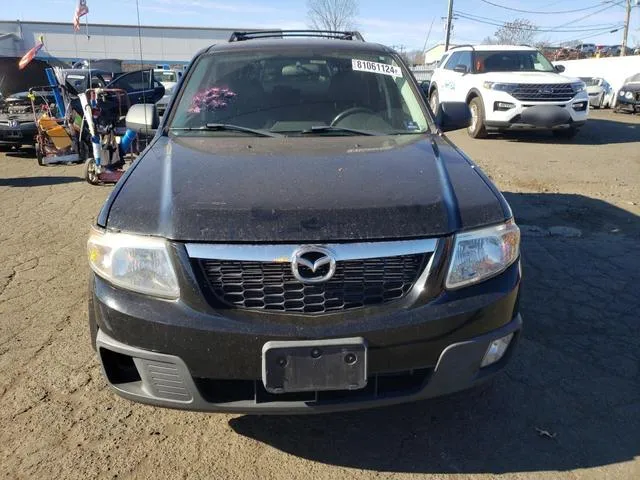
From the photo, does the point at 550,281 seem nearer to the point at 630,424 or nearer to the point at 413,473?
the point at 630,424

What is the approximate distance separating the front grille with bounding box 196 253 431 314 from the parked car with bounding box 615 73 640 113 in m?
17.8

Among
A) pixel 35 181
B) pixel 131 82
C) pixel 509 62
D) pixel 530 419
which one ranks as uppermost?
pixel 509 62

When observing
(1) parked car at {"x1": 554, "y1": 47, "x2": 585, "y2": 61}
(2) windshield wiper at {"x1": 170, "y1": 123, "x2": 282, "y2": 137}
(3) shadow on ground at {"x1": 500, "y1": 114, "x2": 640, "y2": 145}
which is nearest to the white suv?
(3) shadow on ground at {"x1": 500, "y1": 114, "x2": 640, "y2": 145}

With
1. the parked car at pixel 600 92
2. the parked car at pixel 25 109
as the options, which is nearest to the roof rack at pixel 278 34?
the parked car at pixel 25 109

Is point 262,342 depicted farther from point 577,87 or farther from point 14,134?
point 577,87

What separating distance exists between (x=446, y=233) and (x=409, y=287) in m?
0.25

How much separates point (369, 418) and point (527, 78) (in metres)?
9.67

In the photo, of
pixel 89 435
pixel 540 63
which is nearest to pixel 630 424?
pixel 89 435

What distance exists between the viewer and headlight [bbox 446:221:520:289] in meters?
2.13

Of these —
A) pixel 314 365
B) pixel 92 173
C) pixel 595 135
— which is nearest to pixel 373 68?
pixel 314 365

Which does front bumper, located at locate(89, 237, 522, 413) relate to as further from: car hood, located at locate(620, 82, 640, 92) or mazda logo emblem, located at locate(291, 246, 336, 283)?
car hood, located at locate(620, 82, 640, 92)

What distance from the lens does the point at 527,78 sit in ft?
34.8

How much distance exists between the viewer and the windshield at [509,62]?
1176 centimetres

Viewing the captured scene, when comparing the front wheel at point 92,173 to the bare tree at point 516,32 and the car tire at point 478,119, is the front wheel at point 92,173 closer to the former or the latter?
the car tire at point 478,119
